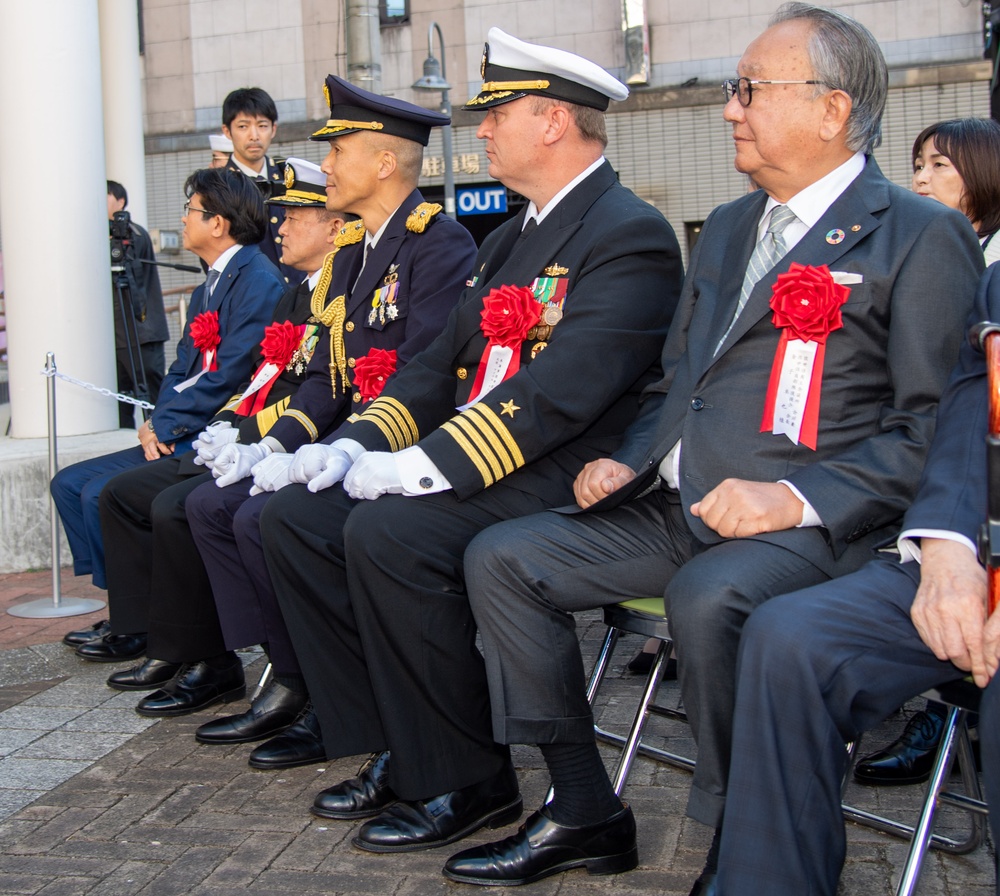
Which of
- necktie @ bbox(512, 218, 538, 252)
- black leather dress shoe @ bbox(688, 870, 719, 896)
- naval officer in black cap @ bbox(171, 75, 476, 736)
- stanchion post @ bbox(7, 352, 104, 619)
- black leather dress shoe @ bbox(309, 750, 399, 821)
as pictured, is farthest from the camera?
stanchion post @ bbox(7, 352, 104, 619)

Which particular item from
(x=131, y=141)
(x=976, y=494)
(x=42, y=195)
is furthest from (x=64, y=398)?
(x=976, y=494)

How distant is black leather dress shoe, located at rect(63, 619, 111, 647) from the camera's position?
4.92 m

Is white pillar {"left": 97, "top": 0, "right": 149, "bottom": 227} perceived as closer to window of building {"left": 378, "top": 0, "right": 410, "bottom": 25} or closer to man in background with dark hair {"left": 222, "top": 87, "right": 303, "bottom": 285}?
man in background with dark hair {"left": 222, "top": 87, "right": 303, "bottom": 285}

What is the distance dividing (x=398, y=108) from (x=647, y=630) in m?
2.12

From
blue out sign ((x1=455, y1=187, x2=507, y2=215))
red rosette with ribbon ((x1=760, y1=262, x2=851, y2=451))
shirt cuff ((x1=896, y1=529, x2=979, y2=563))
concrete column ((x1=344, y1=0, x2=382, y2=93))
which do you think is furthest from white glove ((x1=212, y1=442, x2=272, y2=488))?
blue out sign ((x1=455, y1=187, x2=507, y2=215))

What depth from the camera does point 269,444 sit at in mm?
4180

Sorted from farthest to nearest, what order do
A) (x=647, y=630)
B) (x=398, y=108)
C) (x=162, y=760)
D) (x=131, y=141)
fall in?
(x=131, y=141) → (x=398, y=108) → (x=162, y=760) → (x=647, y=630)

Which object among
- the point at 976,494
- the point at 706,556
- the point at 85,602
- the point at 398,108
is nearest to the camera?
the point at 976,494

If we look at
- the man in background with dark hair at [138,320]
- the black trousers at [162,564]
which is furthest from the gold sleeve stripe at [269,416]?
the man in background with dark hair at [138,320]

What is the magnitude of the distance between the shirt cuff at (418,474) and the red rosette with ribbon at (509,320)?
34 centimetres

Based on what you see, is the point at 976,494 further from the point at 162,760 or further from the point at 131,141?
the point at 131,141

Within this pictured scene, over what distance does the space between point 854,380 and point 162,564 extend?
2442 millimetres

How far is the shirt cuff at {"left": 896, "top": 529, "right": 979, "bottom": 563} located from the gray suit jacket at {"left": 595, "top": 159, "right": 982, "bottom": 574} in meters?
0.17

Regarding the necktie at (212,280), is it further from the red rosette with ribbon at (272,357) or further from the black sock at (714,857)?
the black sock at (714,857)
